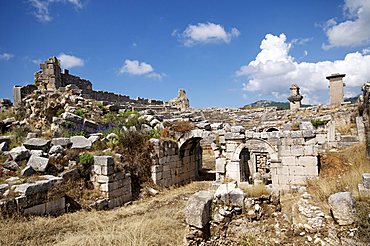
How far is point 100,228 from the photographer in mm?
6195

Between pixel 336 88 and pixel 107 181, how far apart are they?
18952 millimetres

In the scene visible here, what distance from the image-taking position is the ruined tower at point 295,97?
22.3m

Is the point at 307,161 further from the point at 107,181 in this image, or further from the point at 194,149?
the point at 107,181

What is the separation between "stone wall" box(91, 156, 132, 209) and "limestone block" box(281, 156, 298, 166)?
18.7 ft

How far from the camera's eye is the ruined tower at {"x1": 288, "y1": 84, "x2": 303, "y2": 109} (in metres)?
22.3

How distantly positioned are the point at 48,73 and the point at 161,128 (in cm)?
759

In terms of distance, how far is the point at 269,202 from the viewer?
4.51 metres

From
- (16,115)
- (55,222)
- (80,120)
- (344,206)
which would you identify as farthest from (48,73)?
(344,206)

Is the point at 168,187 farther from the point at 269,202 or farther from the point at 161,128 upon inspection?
the point at 269,202

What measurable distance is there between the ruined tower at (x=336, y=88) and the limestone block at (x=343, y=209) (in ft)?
60.0

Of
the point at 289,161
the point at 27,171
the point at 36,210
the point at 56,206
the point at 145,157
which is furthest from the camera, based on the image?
the point at 145,157

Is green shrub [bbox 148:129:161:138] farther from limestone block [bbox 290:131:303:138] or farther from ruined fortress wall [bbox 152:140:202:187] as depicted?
limestone block [bbox 290:131:303:138]

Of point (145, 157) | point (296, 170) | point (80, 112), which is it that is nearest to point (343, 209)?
point (296, 170)

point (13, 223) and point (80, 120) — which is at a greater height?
point (80, 120)
